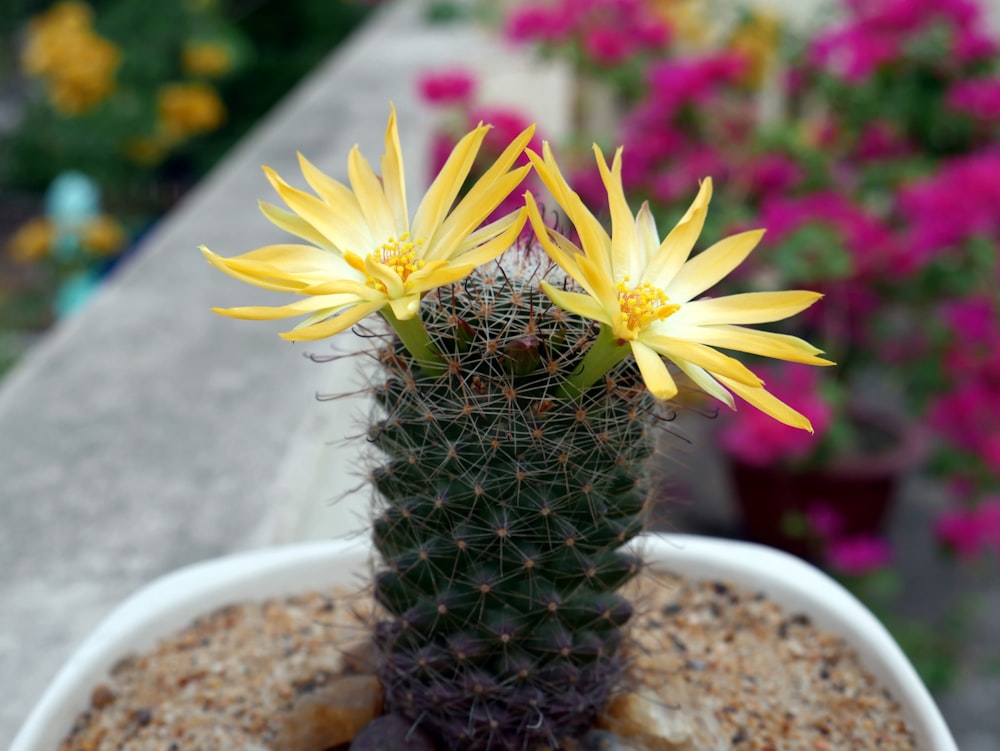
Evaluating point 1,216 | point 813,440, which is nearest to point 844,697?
point 813,440

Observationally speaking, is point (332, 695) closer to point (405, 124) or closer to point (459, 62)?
point (405, 124)

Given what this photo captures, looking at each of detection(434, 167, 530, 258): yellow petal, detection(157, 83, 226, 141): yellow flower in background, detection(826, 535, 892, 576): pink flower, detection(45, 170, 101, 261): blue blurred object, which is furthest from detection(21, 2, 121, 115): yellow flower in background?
detection(434, 167, 530, 258): yellow petal

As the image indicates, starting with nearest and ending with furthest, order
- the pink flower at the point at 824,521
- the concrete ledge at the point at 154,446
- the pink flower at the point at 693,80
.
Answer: the concrete ledge at the point at 154,446 → the pink flower at the point at 824,521 → the pink flower at the point at 693,80

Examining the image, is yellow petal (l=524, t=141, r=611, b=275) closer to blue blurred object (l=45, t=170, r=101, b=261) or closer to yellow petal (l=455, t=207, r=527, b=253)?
yellow petal (l=455, t=207, r=527, b=253)

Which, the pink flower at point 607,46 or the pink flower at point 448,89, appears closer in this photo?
the pink flower at point 448,89

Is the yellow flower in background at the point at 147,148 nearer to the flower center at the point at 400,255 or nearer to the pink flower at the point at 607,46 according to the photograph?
the pink flower at the point at 607,46

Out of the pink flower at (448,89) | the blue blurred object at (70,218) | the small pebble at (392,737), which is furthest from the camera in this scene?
the blue blurred object at (70,218)

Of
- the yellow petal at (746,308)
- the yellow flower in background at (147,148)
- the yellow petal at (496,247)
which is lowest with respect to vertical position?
the yellow petal at (746,308)

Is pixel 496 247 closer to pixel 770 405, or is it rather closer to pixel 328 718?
pixel 770 405

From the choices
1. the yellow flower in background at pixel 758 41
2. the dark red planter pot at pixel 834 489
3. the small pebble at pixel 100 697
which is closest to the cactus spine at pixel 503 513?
the small pebble at pixel 100 697
